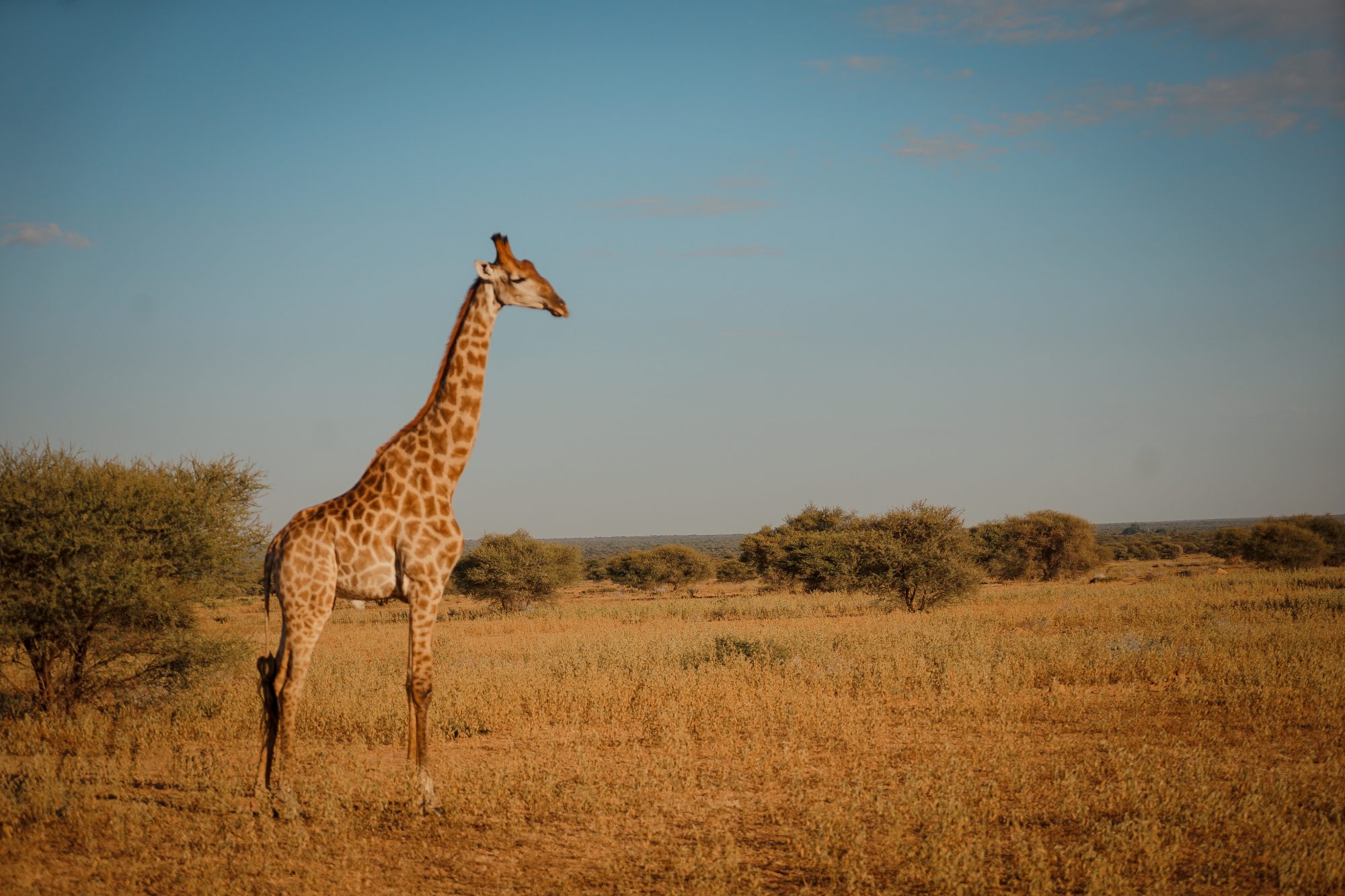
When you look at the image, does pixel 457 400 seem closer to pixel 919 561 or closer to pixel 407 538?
pixel 407 538

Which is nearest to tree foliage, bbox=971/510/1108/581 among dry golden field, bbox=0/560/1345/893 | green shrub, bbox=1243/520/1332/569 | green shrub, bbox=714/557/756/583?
green shrub, bbox=1243/520/1332/569

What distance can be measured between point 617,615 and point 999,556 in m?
31.1

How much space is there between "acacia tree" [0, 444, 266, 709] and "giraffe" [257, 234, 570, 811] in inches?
188

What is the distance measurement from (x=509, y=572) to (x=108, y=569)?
24.8 m

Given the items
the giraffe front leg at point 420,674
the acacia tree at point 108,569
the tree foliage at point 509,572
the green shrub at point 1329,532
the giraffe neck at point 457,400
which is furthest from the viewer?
the green shrub at point 1329,532

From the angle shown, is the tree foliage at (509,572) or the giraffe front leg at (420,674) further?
the tree foliage at (509,572)

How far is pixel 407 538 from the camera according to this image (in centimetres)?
739

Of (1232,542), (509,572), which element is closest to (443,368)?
(509,572)

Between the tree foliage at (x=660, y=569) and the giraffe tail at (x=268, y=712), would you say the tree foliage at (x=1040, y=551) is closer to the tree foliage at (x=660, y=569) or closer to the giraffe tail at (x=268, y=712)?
the tree foliage at (x=660, y=569)

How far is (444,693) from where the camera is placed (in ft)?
40.3

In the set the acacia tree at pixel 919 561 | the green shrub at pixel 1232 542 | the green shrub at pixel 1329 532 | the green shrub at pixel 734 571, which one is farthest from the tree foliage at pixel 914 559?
the green shrub at pixel 1232 542

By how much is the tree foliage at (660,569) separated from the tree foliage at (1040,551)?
56.0 ft

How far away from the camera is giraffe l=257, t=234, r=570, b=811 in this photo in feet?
23.8

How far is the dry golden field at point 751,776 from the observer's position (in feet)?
19.1
